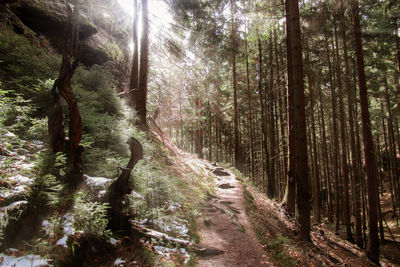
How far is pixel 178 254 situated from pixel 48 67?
22.1 feet

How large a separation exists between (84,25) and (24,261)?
10477 mm

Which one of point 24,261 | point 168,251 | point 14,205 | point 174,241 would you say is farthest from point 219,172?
point 24,261

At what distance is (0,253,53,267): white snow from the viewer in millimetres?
2283

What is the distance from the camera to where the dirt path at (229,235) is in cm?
469

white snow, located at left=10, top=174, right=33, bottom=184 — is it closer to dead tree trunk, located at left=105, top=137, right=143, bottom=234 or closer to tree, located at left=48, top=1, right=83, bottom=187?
tree, located at left=48, top=1, right=83, bottom=187

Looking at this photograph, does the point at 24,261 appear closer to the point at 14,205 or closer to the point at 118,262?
the point at 14,205

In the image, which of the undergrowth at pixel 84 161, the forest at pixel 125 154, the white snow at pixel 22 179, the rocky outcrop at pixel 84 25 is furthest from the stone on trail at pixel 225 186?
the white snow at pixel 22 179

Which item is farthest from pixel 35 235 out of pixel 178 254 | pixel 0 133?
pixel 178 254

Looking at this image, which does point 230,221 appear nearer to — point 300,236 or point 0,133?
point 300,236

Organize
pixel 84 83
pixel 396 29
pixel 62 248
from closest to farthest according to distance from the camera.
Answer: pixel 62 248 < pixel 84 83 < pixel 396 29

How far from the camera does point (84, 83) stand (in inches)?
298

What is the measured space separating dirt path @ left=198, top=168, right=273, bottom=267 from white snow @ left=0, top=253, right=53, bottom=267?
2.80 metres

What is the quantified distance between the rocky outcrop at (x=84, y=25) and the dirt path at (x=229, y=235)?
6773 millimetres

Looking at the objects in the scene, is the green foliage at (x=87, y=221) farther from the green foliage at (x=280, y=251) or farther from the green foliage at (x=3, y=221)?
the green foliage at (x=280, y=251)
